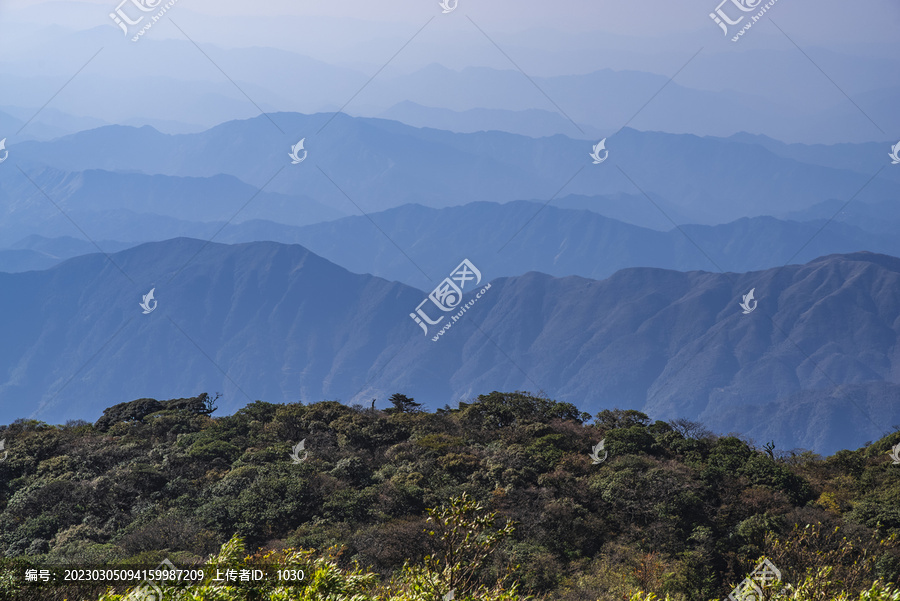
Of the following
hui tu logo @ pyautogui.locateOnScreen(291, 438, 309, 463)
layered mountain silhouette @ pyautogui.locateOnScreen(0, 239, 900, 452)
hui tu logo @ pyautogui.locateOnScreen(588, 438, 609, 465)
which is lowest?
hui tu logo @ pyautogui.locateOnScreen(588, 438, 609, 465)

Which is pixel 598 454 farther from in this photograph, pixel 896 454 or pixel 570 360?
pixel 570 360

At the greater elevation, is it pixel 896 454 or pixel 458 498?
pixel 896 454

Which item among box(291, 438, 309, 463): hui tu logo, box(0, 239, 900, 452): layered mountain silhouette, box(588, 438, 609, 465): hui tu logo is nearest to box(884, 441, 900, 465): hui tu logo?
box(588, 438, 609, 465): hui tu logo

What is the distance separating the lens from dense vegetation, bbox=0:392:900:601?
65.9 feet

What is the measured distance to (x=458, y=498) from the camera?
53.1 feet

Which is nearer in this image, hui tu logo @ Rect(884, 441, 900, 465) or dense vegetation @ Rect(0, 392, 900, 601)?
dense vegetation @ Rect(0, 392, 900, 601)

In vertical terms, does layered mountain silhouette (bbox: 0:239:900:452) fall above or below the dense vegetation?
above

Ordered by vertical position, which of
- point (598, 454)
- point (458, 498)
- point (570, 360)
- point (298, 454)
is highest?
point (570, 360)

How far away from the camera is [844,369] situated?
176750mm

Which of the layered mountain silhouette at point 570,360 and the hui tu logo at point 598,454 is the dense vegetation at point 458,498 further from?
the layered mountain silhouette at point 570,360

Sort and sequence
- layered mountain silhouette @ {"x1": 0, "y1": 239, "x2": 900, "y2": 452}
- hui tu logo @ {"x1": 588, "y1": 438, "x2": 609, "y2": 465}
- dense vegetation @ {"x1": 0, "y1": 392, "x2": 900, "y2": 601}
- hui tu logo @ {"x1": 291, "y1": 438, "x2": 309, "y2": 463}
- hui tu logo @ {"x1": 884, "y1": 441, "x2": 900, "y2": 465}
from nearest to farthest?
dense vegetation @ {"x1": 0, "y1": 392, "x2": 900, "y2": 601}, hui tu logo @ {"x1": 884, "y1": 441, "x2": 900, "y2": 465}, hui tu logo @ {"x1": 291, "y1": 438, "x2": 309, "y2": 463}, hui tu logo @ {"x1": 588, "y1": 438, "x2": 609, "y2": 465}, layered mountain silhouette @ {"x1": 0, "y1": 239, "x2": 900, "y2": 452}

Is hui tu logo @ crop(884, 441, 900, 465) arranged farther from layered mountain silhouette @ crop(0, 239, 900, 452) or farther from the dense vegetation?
layered mountain silhouette @ crop(0, 239, 900, 452)

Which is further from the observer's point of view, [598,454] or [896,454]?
[598,454]

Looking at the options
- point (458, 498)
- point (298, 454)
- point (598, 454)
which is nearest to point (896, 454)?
point (598, 454)
